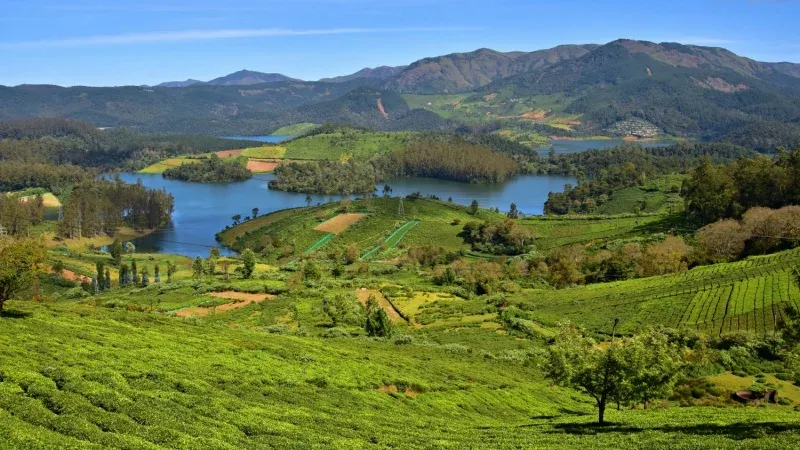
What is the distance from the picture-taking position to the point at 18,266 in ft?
115

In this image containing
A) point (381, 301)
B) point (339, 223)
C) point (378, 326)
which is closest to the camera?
point (378, 326)

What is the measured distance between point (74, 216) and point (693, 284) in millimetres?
153825

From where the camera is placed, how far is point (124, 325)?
3791 cm

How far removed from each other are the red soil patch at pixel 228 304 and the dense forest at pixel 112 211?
107 m

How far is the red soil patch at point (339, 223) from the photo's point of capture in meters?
148

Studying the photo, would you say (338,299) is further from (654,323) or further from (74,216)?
(74,216)

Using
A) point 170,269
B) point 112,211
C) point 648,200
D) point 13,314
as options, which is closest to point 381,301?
point 13,314

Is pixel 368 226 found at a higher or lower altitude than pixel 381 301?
higher

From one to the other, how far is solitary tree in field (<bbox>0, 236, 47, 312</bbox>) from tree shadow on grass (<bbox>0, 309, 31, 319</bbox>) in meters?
0.38

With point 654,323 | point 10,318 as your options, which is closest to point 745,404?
point 654,323

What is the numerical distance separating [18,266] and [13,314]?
2.79 meters

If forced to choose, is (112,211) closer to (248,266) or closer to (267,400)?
(248,266)

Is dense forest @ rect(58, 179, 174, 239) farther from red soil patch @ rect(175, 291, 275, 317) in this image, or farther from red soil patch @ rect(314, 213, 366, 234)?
red soil patch @ rect(175, 291, 275, 317)

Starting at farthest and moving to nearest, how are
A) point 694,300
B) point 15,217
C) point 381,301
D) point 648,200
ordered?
point 648,200 < point 15,217 < point 381,301 < point 694,300
